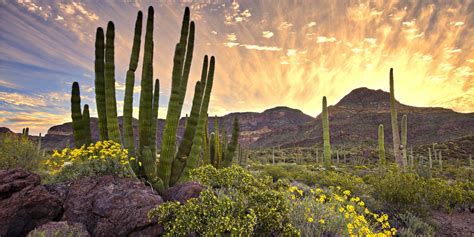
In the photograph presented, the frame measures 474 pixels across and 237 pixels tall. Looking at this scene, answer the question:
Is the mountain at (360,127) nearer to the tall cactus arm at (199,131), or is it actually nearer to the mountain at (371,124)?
the mountain at (371,124)

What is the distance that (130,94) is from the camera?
789cm

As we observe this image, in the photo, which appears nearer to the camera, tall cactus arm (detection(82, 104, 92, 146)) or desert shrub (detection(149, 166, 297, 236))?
desert shrub (detection(149, 166, 297, 236))

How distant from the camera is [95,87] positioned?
304 inches

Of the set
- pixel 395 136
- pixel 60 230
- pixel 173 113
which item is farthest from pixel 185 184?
pixel 395 136

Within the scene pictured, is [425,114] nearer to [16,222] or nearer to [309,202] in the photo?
[309,202]

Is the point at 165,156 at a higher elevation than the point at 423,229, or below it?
higher

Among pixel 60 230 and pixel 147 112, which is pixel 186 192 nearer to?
pixel 60 230

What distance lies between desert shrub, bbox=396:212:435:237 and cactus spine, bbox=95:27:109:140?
8.60 meters

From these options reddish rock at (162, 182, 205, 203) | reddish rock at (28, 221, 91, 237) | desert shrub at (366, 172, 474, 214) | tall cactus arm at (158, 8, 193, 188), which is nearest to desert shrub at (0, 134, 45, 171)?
tall cactus arm at (158, 8, 193, 188)

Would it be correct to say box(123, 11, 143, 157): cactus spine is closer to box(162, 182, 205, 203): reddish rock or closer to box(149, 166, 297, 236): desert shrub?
box(162, 182, 205, 203): reddish rock

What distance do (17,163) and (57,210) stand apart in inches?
274

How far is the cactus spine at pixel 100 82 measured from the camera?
303 inches

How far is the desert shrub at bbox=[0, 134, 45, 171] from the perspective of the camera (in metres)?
9.49

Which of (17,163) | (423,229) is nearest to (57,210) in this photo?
(17,163)
